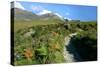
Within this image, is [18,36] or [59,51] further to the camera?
[59,51]

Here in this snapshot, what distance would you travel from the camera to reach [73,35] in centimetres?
250

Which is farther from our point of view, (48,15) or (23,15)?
(48,15)

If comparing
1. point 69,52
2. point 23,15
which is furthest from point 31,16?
point 69,52

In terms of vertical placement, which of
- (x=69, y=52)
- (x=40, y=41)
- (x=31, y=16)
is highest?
(x=31, y=16)

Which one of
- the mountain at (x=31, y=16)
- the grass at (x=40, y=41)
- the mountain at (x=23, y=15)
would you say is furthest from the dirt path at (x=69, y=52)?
the mountain at (x=23, y=15)

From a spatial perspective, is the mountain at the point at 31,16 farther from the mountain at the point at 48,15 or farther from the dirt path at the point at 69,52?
the dirt path at the point at 69,52

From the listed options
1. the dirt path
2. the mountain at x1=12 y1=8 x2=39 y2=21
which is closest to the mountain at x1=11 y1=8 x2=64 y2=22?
the mountain at x1=12 y1=8 x2=39 y2=21

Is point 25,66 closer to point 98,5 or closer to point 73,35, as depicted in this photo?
point 73,35

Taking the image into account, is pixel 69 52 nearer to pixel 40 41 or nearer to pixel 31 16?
pixel 40 41

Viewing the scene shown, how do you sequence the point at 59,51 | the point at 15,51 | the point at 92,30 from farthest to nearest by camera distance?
the point at 92,30, the point at 59,51, the point at 15,51

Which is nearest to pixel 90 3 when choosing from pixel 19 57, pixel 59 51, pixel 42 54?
pixel 59 51

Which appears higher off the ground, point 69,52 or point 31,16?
point 31,16

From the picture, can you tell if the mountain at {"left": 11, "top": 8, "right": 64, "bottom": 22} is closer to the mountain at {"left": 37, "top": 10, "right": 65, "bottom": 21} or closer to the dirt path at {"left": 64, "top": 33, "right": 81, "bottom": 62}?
the mountain at {"left": 37, "top": 10, "right": 65, "bottom": 21}

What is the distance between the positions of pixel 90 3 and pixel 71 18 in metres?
0.36
